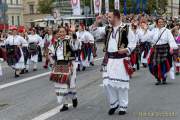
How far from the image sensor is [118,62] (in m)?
10.5

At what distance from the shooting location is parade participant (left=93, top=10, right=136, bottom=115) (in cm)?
1048

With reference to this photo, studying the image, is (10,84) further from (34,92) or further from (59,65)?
(59,65)

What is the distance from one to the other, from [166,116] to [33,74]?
1097 cm

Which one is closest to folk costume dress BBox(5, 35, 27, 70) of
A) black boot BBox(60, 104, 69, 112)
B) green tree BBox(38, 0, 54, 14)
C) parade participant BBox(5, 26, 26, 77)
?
parade participant BBox(5, 26, 26, 77)

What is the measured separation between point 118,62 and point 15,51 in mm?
10018

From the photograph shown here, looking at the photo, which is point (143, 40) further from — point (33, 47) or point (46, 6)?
point (46, 6)

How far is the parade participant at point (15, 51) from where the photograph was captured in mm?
19750

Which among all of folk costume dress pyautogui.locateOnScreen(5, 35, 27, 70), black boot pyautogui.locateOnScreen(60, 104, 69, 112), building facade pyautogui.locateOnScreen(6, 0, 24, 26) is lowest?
black boot pyautogui.locateOnScreen(60, 104, 69, 112)

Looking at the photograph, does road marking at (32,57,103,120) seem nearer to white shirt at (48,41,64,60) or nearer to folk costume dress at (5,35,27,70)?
white shirt at (48,41,64,60)

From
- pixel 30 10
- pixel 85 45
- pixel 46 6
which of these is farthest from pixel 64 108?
pixel 30 10

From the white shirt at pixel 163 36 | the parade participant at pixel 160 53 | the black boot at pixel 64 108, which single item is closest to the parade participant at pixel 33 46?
the parade participant at pixel 160 53

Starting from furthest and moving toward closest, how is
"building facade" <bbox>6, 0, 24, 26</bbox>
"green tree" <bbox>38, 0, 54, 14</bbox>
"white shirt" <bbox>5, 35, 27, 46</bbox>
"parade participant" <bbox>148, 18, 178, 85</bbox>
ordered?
1. "building facade" <bbox>6, 0, 24, 26</bbox>
2. "green tree" <bbox>38, 0, 54, 14</bbox>
3. "white shirt" <bbox>5, 35, 27, 46</bbox>
4. "parade participant" <bbox>148, 18, 178, 85</bbox>

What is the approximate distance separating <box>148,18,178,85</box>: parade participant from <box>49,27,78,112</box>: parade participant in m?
4.03

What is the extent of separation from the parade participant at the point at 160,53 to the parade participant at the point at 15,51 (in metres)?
6.10
